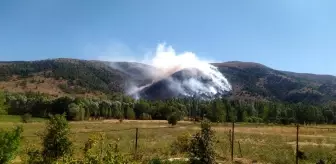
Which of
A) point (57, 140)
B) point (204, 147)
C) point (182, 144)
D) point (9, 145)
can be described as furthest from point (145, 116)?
point (9, 145)

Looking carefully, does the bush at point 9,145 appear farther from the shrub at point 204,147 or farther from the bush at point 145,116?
the bush at point 145,116

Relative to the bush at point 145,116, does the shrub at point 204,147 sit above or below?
above

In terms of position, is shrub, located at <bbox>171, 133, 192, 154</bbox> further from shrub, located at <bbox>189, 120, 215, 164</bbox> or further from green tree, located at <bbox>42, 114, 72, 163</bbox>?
green tree, located at <bbox>42, 114, 72, 163</bbox>

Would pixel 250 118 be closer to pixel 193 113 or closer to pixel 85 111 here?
pixel 193 113

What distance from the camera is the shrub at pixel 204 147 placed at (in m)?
24.4

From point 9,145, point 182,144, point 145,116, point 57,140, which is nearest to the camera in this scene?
point 9,145

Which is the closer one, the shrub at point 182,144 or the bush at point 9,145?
the bush at point 9,145

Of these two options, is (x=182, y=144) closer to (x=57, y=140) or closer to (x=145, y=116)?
(x=57, y=140)

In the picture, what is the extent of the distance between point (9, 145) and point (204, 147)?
1119 cm

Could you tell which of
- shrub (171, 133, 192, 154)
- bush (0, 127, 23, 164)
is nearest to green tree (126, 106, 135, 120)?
shrub (171, 133, 192, 154)

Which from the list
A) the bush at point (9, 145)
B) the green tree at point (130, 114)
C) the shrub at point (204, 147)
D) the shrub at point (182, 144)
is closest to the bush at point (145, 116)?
the green tree at point (130, 114)

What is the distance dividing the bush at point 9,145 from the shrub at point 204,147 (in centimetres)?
1030

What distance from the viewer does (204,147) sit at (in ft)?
80.1

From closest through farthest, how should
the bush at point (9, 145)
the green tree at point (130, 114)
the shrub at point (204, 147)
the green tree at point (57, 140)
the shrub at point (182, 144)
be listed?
the bush at point (9, 145)
the green tree at point (57, 140)
the shrub at point (204, 147)
the shrub at point (182, 144)
the green tree at point (130, 114)
